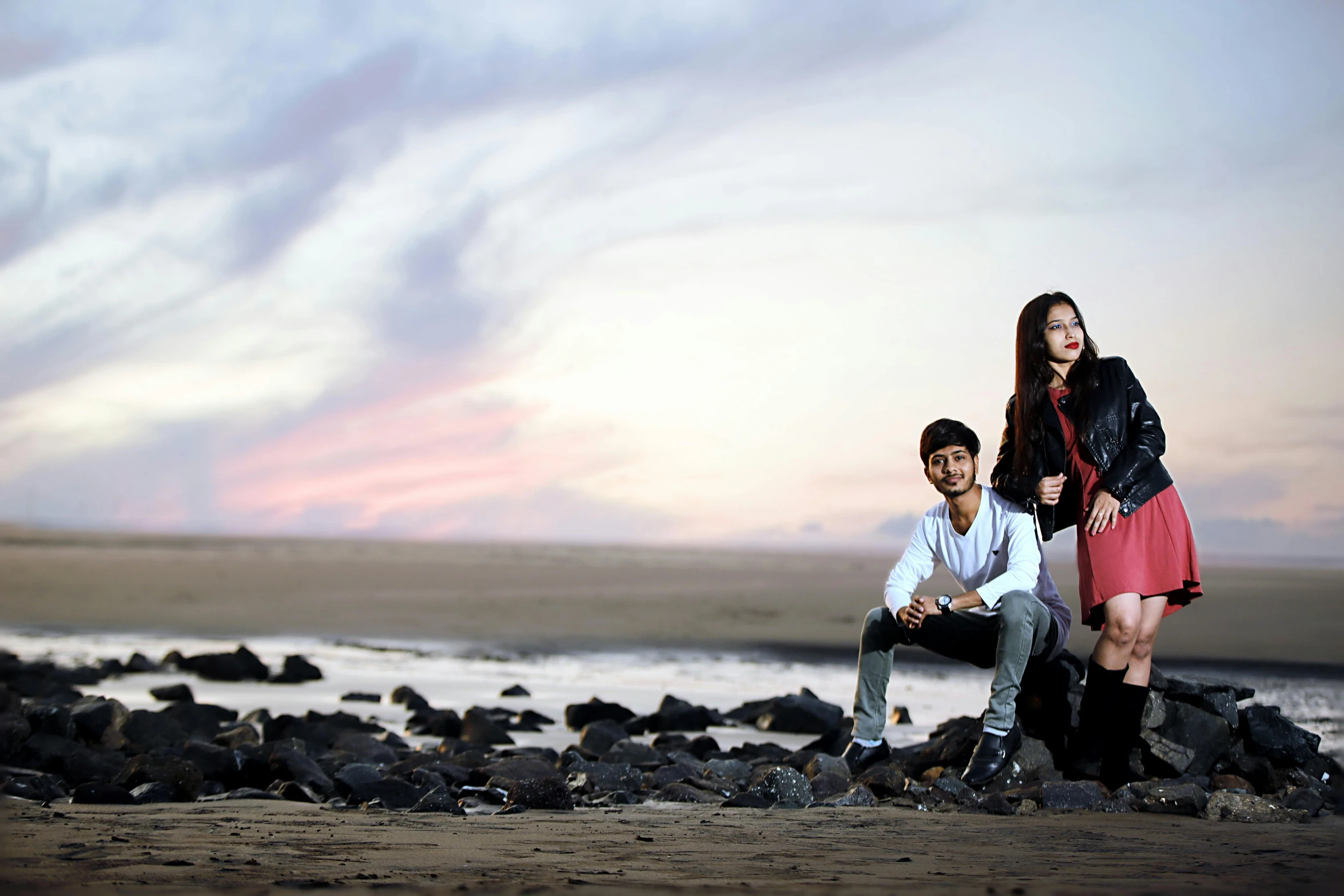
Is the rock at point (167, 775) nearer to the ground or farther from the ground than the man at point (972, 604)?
nearer to the ground

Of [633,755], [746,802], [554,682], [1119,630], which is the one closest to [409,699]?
[554,682]

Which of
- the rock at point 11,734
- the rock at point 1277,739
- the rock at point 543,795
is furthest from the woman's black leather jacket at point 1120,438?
the rock at point 11,734

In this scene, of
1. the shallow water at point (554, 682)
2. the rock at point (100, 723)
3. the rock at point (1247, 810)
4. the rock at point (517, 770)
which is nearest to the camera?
the rock at point (1247, 810)

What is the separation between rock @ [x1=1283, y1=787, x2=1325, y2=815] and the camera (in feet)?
14.9

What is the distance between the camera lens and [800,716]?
7.89m

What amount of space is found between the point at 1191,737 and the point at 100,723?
645 centimetres

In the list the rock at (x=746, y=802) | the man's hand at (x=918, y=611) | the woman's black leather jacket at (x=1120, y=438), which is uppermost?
the woman's black leather jacket at (x=1120, y=438)

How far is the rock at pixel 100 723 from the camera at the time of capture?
6.81 metres

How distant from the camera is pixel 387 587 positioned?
23094 mm

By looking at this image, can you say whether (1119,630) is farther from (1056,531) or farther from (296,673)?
(296,673)

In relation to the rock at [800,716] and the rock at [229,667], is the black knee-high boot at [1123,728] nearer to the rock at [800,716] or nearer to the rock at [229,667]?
the rock at [800,716]

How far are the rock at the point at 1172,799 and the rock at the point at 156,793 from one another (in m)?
4.30

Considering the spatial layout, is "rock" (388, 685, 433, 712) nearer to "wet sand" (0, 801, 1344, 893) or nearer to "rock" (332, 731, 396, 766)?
"rock" (332, 731, 396, 766)

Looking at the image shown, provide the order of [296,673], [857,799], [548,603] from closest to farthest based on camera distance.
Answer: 1. [857,799]
2. [296,673]
3. [548,603]
